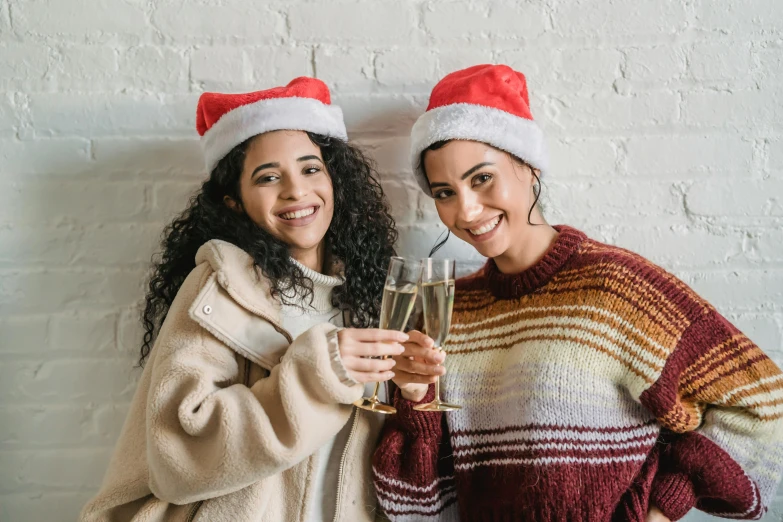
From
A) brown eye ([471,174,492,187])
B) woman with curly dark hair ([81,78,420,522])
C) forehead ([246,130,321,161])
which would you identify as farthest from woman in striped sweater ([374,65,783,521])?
forehead ([246,130,321,161])

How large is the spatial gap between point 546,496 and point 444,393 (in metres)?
0.29

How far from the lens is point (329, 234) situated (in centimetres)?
153

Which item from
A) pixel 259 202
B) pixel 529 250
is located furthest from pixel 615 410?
pixel 259 202

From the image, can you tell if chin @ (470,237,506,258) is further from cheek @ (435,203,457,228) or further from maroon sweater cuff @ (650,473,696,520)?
maroon sweater cuff @ (650,473,696,520)

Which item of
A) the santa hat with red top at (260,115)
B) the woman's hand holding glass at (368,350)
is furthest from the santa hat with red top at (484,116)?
the woman's hand holding glass at (368,350)

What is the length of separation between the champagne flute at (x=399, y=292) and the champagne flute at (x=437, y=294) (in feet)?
0.05

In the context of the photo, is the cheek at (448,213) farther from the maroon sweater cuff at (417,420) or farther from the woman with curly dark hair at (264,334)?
Answer: the maroon sweater cuff at (417,420)

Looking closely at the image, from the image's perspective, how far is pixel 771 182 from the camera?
1506mm

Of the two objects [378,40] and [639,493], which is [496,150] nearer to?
[378,40]

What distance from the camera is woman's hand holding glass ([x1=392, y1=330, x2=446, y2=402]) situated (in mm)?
1168

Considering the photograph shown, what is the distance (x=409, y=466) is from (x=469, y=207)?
550 mm

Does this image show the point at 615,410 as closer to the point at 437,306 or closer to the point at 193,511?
the point at 437,306

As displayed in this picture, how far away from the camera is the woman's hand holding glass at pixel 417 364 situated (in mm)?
1168

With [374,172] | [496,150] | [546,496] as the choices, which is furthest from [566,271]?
[374,172]
